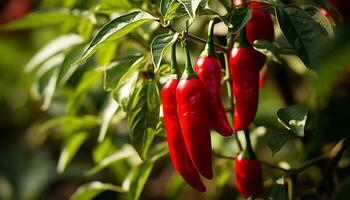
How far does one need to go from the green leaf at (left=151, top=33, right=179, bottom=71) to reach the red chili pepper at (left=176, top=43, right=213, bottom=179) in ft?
0.16

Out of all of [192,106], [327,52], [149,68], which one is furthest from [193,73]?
[327,52]

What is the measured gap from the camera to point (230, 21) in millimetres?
979

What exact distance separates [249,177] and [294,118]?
15cm

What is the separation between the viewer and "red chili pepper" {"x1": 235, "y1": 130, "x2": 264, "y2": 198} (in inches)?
45.6

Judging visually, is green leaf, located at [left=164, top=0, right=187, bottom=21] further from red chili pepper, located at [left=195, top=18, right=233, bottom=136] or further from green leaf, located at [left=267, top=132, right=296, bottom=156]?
green leaf, located at [left=267, top=132, right=296, bottom=156]

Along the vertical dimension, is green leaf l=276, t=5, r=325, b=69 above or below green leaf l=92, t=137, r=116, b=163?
above

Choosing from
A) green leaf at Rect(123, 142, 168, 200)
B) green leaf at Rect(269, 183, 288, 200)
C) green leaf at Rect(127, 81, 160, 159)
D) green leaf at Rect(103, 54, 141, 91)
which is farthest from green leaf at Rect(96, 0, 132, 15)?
green leaf at Rect(269, 183, 288, 200)

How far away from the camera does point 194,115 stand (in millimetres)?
998

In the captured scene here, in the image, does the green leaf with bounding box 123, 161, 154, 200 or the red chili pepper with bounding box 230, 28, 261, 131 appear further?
the green leaf with bounding box 123, 161, 154, 200

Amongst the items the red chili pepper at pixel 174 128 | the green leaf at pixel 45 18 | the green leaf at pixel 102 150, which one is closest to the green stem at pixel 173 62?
the red chili pepper at pixel 174 128

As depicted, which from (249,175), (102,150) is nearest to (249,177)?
(249,175)

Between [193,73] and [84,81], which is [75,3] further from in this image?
[193,73]

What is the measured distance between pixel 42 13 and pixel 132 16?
0.52 m

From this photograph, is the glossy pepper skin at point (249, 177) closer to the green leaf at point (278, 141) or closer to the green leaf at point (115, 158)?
the green leaf at point (278, 141)
